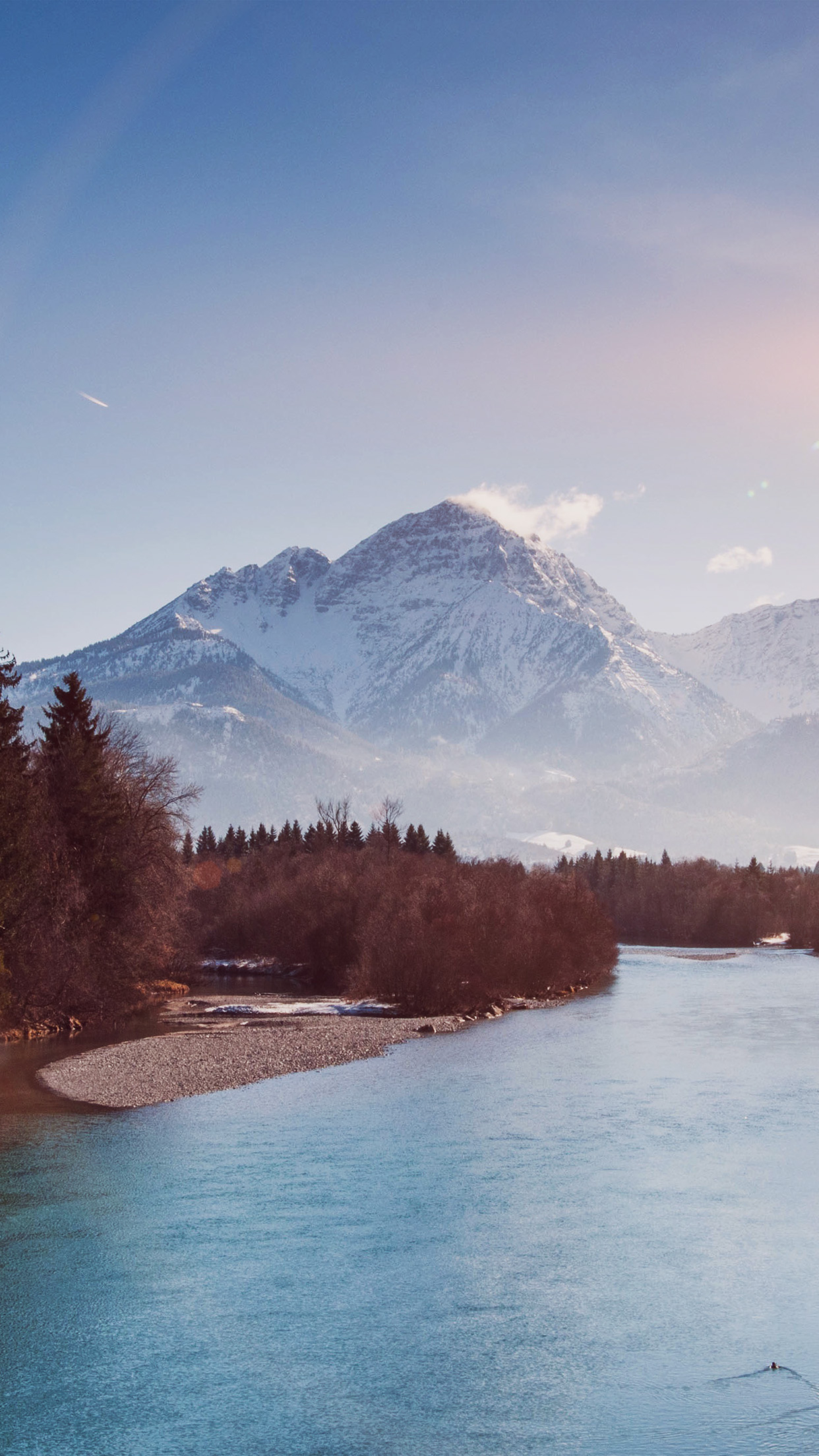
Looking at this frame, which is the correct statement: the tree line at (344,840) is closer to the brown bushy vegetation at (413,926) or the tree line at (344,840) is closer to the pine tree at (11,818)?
the brown bushy vegetation at (413,926)

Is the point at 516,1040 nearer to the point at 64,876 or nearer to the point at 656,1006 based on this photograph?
the point at 656,1006

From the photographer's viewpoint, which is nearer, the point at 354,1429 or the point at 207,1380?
the point at 354,1429

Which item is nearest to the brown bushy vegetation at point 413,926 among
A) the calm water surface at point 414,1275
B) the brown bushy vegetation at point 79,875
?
the brown bushy vegetation at point 79,875

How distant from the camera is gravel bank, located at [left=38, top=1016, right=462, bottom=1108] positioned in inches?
1727

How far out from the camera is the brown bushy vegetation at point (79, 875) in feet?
163

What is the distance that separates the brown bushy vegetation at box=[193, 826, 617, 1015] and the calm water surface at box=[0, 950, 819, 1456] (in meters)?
29.6

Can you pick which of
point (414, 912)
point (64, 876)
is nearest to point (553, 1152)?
point (64, 876)

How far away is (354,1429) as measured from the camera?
17.7m

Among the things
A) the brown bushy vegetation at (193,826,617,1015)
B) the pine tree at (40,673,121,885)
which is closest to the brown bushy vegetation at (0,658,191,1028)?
the pine tree at (40,673,121,885)

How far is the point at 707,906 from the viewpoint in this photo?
556 feet

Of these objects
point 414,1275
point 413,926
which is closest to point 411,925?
point 413,926

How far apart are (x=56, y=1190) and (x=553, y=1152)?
47.8ft

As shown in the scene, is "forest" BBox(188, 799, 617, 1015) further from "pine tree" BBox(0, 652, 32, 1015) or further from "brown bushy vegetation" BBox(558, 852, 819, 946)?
"brown bushy vegetation" BBox(558, 852, 819, 946)

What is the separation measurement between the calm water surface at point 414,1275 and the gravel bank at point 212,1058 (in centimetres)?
329
